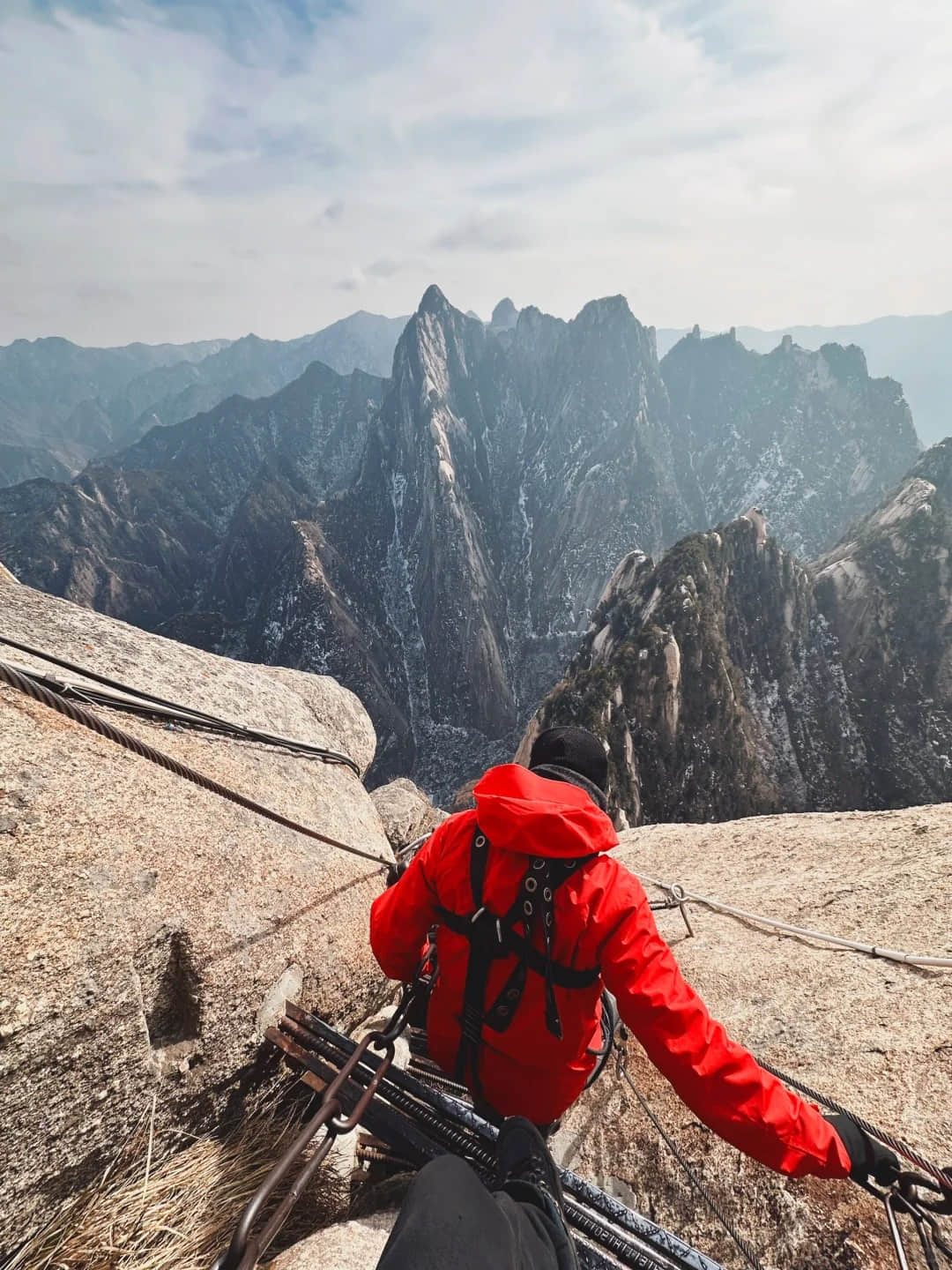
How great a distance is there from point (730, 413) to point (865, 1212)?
18802 cm

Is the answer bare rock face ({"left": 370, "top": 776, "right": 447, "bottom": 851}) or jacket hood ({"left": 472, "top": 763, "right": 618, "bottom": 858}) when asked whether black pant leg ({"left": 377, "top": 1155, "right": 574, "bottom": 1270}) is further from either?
bare rock face ({"left": 370, "top": 776, "right": 447, "bottom": 851})

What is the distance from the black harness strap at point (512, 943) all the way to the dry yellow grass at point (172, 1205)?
1947 mm

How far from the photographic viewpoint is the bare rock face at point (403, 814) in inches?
526

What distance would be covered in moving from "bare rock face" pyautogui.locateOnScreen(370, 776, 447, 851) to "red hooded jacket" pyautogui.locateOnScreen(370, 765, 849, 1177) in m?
9.42

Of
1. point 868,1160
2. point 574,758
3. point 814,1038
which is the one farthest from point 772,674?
point 574,758

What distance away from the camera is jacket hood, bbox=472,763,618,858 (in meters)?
2.61

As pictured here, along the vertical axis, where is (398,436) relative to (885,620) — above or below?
above

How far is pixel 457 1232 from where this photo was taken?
1.65 meters

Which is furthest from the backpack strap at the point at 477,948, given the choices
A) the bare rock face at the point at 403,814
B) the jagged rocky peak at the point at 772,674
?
the jagged rocky peak at the point at 772,674

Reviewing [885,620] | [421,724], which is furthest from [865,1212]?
[421,724]

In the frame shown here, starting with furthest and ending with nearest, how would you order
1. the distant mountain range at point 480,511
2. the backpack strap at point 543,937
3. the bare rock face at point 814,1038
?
the distant mountain range at point 480,511 < the bare rock face at point 814,1038 < the backpack strap at point 543,937

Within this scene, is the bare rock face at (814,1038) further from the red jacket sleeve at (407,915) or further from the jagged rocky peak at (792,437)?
the jagged rocky peak at (792,437)

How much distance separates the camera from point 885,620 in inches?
2192

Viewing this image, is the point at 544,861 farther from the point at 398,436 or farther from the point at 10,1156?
the point at 398,436
